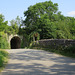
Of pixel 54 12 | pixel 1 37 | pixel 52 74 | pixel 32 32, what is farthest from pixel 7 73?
pixel 54 12

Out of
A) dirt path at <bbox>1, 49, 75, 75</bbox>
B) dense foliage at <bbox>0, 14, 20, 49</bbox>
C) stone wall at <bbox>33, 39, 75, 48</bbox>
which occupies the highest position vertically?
dense foliage at <bbox>0, 14, 20, 49</bbox>

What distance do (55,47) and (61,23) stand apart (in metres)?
13.5

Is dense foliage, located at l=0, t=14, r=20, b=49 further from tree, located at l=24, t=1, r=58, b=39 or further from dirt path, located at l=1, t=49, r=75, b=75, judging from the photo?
dirt path, located at l=1, t=49, r=75, b=75

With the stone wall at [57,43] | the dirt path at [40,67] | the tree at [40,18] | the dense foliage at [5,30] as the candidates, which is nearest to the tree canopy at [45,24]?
the tree at [40,18]

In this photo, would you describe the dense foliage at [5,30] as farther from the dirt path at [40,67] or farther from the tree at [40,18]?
the dirt path at [40,67]

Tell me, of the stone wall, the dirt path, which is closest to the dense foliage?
the stone wall

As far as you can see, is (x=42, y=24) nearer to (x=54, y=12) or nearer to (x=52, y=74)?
(x=54, y=12)

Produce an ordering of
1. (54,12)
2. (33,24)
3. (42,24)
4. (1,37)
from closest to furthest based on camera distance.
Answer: (1,37), (42,24), (33,24), (54,12)

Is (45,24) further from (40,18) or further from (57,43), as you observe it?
(57,43)

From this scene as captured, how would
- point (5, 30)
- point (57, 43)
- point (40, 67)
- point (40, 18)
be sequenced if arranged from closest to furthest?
point (40, 67) → point (57, 43) → point (5, 30) → point (40, 18)

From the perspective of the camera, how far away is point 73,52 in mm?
11242

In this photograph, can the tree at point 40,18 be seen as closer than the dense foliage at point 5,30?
No

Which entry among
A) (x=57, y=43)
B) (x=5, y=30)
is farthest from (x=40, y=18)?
(x=57, y=43)

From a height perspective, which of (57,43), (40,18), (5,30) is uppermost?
(40,18)
